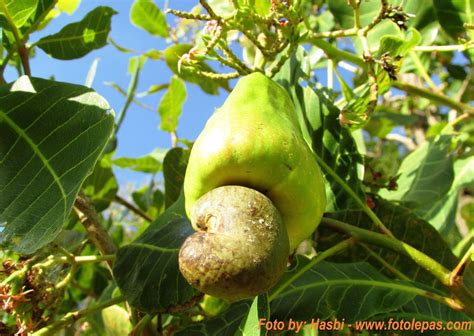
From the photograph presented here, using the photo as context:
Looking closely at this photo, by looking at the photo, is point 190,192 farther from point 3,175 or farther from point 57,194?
point 3,175

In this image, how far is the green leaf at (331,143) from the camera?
4.15ft

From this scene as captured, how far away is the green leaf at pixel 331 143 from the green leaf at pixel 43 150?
1.70ft

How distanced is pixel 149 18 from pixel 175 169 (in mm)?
753

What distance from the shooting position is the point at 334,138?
1269 mm

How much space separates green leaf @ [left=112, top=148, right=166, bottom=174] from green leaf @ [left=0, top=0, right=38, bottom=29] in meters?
0.80

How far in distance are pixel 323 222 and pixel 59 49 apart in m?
0.87

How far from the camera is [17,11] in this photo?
1174 mm

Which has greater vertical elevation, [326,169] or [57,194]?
[57,194]

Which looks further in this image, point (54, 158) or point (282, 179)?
point (54, 158)

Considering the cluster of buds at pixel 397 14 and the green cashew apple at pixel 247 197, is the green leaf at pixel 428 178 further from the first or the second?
the green cashew apple at pixel 247 197

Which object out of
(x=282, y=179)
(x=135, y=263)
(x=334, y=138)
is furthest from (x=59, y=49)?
(x=282, y=179)

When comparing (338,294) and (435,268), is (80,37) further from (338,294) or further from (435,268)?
(435,268)

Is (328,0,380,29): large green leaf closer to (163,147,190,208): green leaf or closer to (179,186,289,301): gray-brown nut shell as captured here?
(163,147,190,208): green leaf

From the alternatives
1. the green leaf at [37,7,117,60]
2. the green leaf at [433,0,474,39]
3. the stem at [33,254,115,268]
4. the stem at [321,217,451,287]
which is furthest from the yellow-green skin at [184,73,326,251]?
the green leaf at [433,0,474,39]
